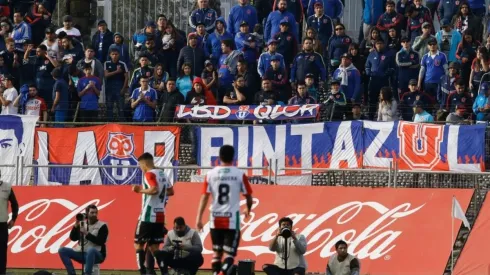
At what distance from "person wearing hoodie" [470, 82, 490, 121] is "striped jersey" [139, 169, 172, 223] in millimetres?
9145

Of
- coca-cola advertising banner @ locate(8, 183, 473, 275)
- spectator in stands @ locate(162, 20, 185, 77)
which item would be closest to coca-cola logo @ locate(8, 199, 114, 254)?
coca-cola advertising banner @ locate(8, 183, 473, 275)

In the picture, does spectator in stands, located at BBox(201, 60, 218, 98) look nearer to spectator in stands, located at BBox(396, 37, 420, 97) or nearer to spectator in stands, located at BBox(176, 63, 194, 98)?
spectator in stands, located at BBox(176, 63, 194, 98)

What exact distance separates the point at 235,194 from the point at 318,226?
23.1ft

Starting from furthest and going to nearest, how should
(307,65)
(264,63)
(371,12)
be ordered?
(371,12) < (264,63) < (307,65)

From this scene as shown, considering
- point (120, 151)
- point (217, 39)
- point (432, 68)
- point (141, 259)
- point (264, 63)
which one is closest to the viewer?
point (141, 259)

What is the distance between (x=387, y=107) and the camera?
1131 inches

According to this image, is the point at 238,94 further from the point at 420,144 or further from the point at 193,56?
the point at 420,144

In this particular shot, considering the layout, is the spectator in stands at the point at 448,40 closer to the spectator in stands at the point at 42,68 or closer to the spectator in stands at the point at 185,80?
the spectator in stands at the point at 185,80

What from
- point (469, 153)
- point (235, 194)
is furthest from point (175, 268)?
point (469, 153)

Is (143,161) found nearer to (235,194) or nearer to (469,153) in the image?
(235,194)

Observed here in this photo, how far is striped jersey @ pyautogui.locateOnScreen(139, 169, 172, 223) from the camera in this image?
2064 centimetres

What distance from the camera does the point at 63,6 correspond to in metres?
36.4

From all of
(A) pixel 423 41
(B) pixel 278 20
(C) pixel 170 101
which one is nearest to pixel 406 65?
(A) pixel 423 41

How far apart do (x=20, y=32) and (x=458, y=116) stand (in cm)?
1076
